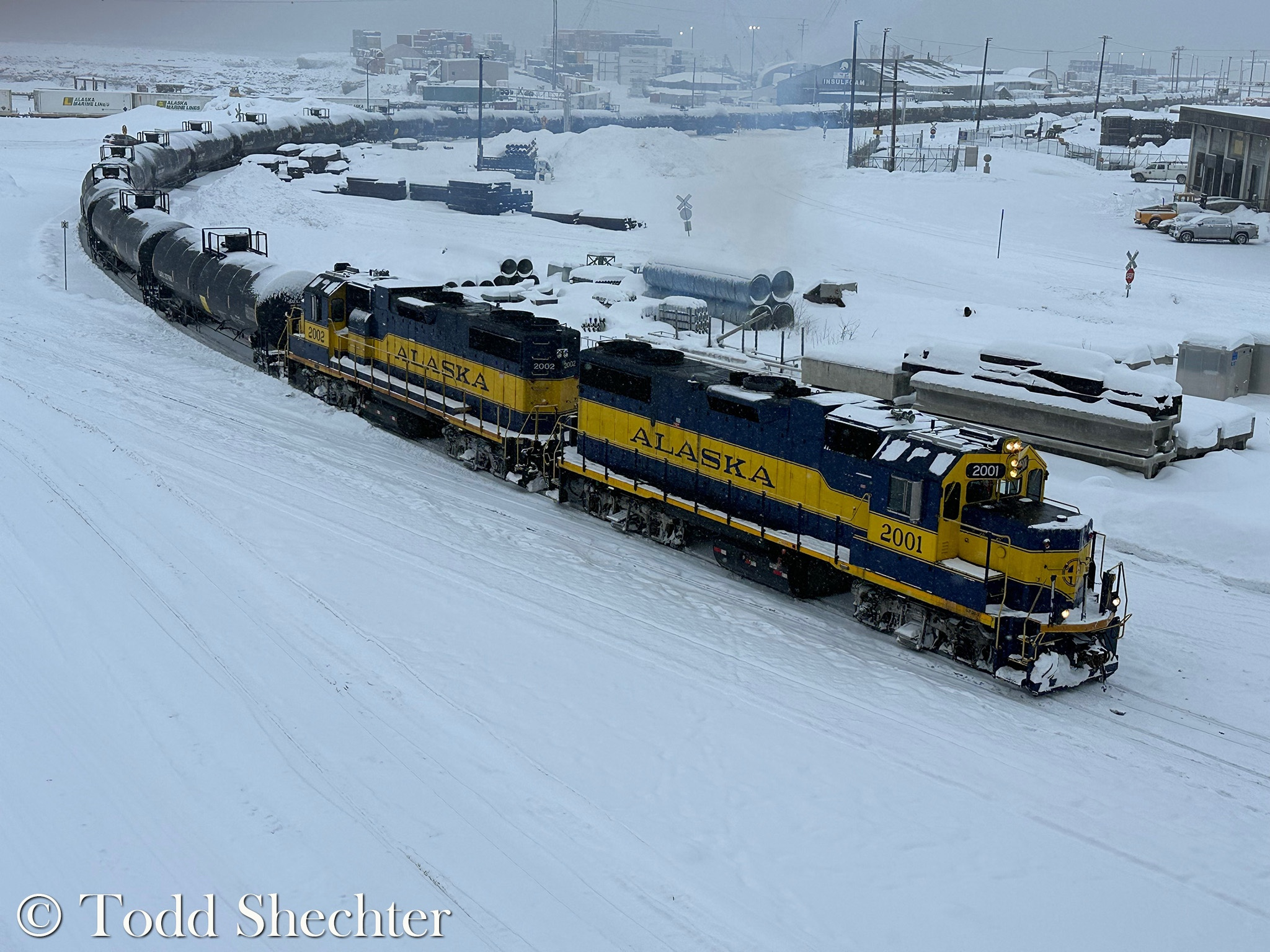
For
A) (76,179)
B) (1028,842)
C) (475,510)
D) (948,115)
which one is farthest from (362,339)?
(948,115)

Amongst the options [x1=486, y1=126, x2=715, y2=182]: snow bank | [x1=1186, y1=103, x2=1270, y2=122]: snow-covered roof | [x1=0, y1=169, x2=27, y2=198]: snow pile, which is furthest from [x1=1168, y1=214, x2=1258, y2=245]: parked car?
[x1=0, y1=169, x2=27, y2=198]: snow pile

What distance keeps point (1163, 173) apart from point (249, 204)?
42.8 metres

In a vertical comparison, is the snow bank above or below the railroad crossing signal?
above

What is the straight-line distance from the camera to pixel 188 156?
183 feet

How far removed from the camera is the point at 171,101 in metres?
96.6

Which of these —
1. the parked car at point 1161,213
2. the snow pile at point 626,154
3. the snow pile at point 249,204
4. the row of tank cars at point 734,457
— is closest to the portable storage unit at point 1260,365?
the row of tank cars at point 734,457

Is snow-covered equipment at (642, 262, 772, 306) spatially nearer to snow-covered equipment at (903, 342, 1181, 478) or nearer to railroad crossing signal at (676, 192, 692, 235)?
railroad crossing signal at (676, 192, 692, 235)

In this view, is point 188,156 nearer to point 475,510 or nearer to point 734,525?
point 475,510

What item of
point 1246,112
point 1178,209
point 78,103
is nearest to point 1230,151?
point 1246,112

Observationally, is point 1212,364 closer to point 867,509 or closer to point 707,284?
point 707,284

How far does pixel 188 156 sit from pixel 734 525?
1862 inches

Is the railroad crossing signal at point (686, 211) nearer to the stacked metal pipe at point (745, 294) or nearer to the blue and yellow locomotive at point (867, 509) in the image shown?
the stacked metal pipe at point (745, 294)

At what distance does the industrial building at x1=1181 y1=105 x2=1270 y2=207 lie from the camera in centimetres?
4800

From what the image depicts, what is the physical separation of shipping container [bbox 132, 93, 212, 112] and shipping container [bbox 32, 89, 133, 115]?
3.74ft
